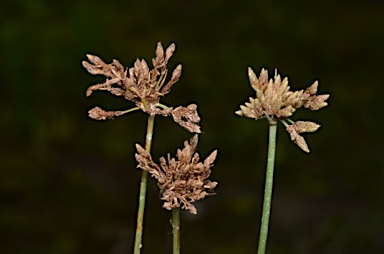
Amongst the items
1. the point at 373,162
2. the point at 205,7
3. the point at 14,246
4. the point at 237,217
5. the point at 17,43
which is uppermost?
the point at 205,7

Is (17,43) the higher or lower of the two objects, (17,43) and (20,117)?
the higher

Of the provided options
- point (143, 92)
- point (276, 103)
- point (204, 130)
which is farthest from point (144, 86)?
point (204, 130)

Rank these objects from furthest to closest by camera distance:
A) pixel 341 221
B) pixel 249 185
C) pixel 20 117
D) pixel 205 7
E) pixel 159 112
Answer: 1. pixel 205 7
2. pixel 20 117
3. pixel 249 185
4. pixel 341 221
5. pixel 159 112

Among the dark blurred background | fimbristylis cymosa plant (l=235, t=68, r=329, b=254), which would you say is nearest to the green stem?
fimbristylis cymosa plant (l=235, t=68, r=329, b=254)

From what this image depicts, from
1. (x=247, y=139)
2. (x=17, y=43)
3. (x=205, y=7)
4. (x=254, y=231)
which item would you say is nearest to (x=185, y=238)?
(x=254, y=231)

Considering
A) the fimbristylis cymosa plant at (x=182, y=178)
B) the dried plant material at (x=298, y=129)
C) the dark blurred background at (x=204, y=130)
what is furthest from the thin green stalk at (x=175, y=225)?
the dark blurred background at (x=204, y=130)

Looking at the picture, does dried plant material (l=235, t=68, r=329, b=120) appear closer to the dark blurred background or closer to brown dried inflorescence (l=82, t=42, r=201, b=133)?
brown dried inflorescence (l=82, t=42, r=201, b=133)

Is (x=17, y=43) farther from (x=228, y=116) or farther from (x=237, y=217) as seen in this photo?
(x=237, y=217)
